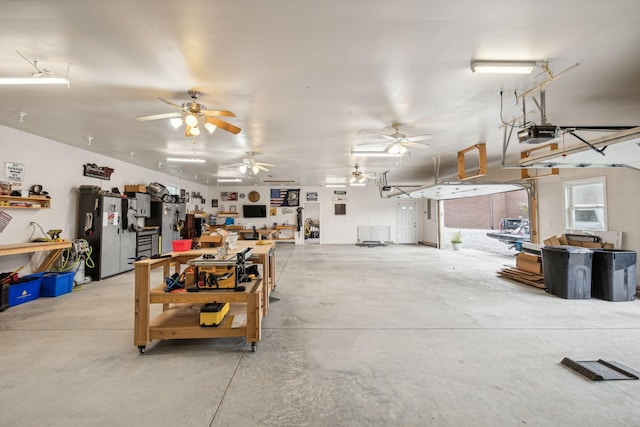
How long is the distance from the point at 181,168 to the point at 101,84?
17.9 feet

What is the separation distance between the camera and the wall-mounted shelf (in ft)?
13.7

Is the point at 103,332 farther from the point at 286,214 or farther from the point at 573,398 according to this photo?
the point at 286,214

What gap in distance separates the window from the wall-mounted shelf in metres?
10.9

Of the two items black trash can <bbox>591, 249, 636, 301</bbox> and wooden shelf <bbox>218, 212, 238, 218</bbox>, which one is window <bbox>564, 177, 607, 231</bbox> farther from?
wooden shelf <bbox>218, 212, 238, 218</bbox>

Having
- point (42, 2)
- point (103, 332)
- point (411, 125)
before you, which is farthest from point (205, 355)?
point (411, 125)

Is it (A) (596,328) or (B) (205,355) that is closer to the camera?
(B) (205,355)

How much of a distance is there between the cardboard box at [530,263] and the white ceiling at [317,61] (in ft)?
9.28

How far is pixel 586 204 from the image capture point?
560 centimetres

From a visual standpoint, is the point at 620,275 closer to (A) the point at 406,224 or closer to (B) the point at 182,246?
(B) the point at 182,246

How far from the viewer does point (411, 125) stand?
436cm

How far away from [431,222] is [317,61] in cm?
1100

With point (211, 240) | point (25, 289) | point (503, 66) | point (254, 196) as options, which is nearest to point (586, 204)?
point (503, 66)

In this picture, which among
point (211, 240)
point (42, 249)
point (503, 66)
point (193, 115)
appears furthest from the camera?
point (42, 249)

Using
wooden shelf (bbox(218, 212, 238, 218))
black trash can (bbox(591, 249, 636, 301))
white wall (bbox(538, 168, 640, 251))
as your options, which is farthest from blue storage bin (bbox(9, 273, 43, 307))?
white wall (bbox(538, 168, 640, 251))
